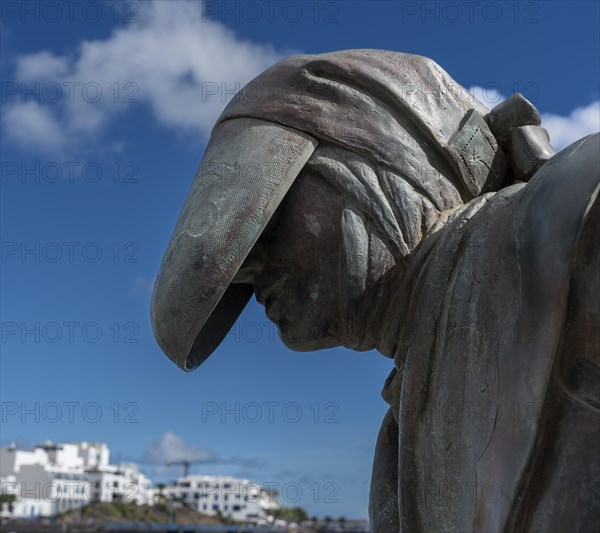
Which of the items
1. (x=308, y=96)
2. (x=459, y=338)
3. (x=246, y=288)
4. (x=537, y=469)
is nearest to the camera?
(x=537, y=469)

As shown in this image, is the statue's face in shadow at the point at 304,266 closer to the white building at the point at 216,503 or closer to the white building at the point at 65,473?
the white building at the point at 65,473

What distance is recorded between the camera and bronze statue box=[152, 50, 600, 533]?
230 cm

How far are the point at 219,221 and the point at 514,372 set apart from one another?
1.05 metres

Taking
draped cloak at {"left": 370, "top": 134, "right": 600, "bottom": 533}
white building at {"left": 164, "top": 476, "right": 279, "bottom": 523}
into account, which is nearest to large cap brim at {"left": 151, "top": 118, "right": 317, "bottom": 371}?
draped cloak at {"left": 370, "top": 134, "right": 600, "bottom": 533}

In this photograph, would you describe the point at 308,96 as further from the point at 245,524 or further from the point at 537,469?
the point at 245,524

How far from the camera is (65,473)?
8812 centimetres

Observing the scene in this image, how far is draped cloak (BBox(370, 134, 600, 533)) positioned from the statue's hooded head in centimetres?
28

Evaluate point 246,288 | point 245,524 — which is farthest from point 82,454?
point 246,288

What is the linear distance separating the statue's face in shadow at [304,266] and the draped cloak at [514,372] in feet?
1.22

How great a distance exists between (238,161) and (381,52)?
0.72 meters

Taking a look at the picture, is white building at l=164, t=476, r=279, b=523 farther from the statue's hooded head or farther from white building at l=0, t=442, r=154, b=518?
the statue's hooded head

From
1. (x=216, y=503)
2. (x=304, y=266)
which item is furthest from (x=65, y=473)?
(x=304, y=266)

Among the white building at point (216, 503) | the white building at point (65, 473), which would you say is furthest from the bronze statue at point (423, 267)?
the white building at point (216, 503)

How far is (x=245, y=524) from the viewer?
9700 centimetres
